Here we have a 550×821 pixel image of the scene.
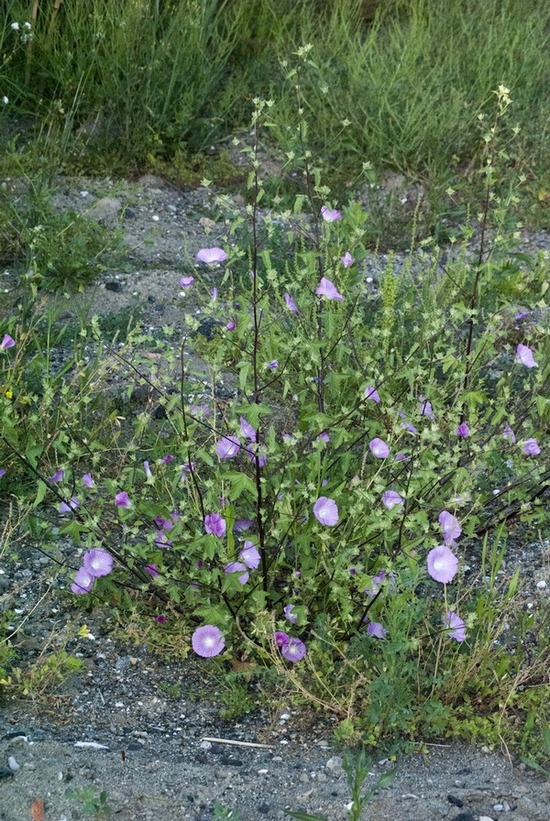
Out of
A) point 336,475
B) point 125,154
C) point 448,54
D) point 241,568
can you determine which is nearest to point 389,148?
point 448,54

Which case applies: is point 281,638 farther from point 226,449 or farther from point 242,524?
point 226,449

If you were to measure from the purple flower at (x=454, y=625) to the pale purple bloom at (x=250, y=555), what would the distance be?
47 centimetres

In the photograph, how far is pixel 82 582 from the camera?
2.76 m

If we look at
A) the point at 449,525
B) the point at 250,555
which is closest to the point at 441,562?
the point at 449,525

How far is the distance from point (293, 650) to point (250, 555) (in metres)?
0.25

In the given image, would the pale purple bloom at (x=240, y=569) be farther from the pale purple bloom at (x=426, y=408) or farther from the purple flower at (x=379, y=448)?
the pale purple bloom at (x=426, y=408)

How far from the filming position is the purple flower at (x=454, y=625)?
2.54 metres

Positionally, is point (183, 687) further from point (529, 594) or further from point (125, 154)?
point (125, 154)

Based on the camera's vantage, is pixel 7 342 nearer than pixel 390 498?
No

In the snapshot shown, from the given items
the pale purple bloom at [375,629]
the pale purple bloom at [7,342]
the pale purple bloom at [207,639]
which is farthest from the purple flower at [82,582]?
the pale purple bloom at [7,342]

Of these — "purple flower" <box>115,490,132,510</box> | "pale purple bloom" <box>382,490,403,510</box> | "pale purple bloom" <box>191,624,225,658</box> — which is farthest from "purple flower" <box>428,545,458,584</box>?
"purple flower" <box>115,490,132,510</box>

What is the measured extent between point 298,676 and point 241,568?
0.97 feet

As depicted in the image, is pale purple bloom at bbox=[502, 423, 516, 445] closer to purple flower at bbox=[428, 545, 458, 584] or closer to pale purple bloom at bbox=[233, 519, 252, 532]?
purple flower at bbox=[428, 545, 458, 584]

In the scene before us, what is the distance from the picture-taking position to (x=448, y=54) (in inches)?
222
